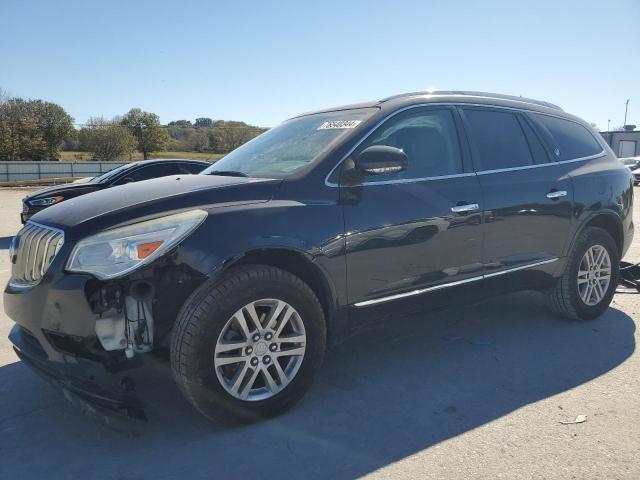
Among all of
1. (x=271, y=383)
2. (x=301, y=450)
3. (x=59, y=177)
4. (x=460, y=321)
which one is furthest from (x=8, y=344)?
(x=59, y=177)

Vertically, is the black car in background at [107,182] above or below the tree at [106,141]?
below

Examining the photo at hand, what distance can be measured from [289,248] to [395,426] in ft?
3.76

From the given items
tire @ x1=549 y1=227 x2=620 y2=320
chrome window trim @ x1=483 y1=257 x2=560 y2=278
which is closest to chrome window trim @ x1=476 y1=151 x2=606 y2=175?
tire @ x1=549 y1=227 x2=620 y2=320

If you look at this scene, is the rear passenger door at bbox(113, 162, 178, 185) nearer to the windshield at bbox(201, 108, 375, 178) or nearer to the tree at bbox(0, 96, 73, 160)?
the windshield at bbox(201, 108, 375, 178)

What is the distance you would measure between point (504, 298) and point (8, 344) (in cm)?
461

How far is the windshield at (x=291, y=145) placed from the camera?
3.38m

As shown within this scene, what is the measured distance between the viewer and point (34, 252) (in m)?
2.86

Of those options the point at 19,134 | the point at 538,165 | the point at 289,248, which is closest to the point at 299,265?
the point at 289,248

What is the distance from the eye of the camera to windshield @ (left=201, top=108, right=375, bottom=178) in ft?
11.1

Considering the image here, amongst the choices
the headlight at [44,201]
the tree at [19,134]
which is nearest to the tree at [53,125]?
the tree at [19,134]

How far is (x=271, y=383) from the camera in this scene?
9.59 ft

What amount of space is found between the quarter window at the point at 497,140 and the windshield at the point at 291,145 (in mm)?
892

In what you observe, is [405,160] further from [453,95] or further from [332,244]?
[453,95]

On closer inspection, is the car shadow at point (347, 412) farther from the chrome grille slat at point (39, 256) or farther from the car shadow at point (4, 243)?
the car shadow at point (4, 243)
